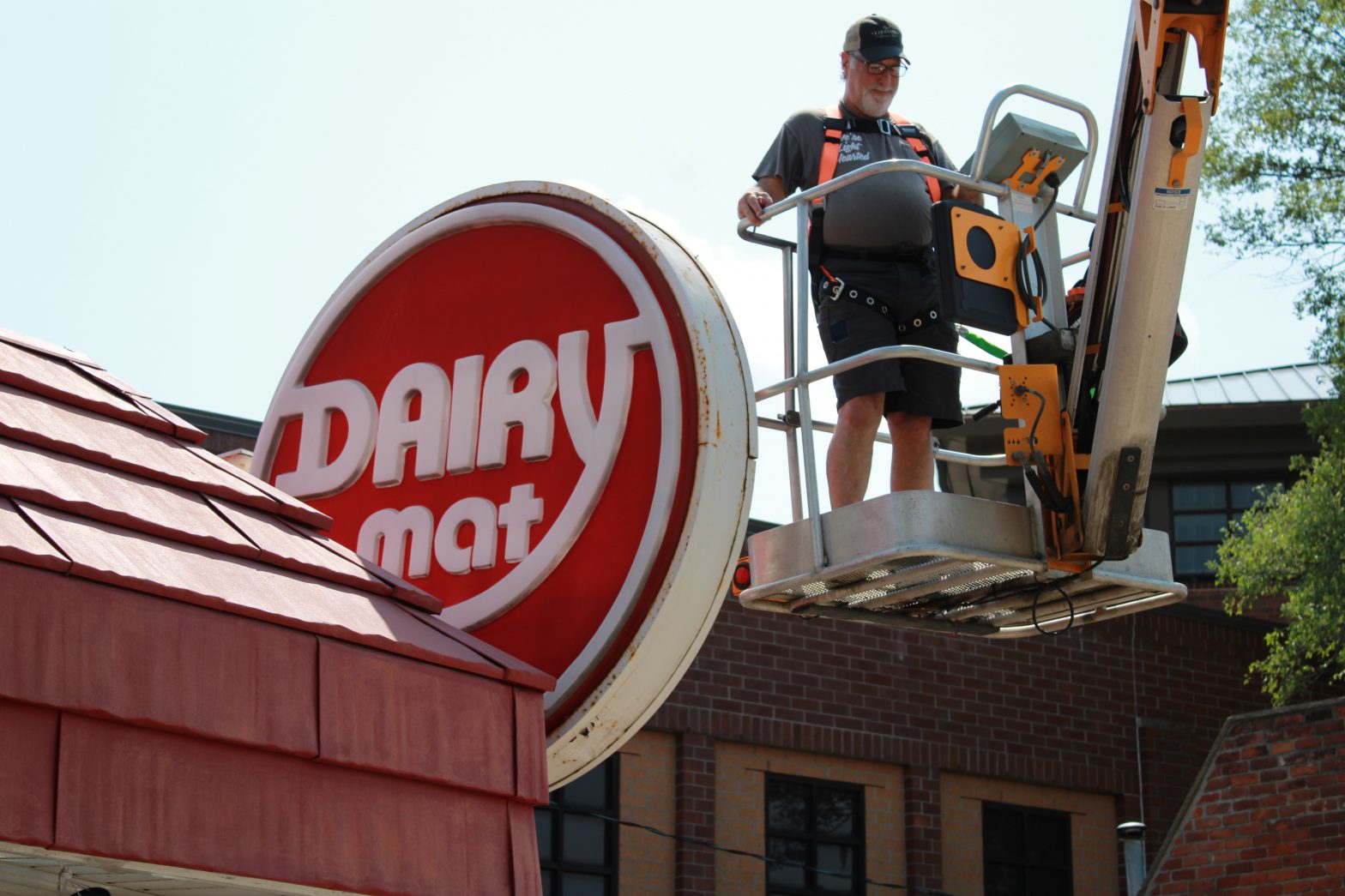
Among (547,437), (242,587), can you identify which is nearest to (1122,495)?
(547,437)

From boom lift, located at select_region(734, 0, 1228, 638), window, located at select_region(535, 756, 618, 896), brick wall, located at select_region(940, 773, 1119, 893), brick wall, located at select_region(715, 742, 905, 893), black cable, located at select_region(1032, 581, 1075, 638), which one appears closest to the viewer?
boom lift, located at select_region(734, 0, 1228, 638)

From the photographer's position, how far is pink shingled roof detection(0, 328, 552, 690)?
3.20m

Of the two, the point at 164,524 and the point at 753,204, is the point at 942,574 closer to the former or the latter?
the point at 753,204

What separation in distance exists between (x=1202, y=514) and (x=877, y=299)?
1798 centimetres

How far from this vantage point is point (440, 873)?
352 centimetres

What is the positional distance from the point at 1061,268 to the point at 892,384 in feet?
2.06

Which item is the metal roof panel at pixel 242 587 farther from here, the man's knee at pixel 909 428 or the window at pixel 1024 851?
the window at pixel 1024 851

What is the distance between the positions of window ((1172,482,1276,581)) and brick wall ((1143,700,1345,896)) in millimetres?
10603

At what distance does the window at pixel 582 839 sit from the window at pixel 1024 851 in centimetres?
400

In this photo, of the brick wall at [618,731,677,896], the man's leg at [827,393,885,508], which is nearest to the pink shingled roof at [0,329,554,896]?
the man's leg at [827,393,885,508]

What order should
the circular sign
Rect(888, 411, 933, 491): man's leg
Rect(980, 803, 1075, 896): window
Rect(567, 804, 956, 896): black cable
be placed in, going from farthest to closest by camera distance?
1. Rect(980, 803, 1075, 896): window
2. Rect(567, 804, 956, 896): black cable
3. Rect(888, 411, 933, 491): man's leg
4. the circular sign

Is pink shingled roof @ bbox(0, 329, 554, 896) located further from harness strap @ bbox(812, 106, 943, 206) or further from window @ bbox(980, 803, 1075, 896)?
window @ bbox(980, 803, 1075, 896)

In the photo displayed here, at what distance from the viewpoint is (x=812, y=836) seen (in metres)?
15.4

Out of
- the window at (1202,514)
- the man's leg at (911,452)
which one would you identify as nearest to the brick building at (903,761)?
the window at (1202,514)
